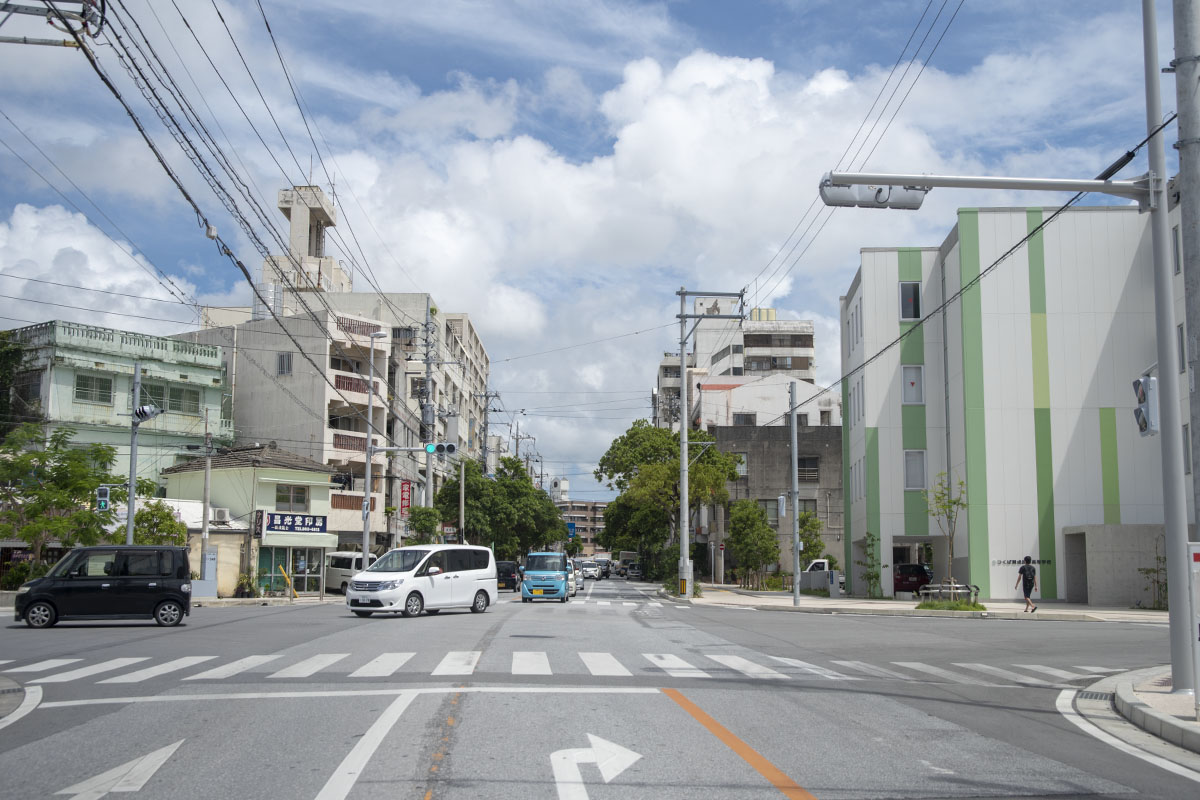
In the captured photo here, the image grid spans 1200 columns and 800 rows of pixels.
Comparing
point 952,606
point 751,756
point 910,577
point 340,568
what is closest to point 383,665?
point 751,756

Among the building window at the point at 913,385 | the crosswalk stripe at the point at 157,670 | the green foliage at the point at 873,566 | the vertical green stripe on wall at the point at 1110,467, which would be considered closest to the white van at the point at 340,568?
the green foliage at the point at 873,566

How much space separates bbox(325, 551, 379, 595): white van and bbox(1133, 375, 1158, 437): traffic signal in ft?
135

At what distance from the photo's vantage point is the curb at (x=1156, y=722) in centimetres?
894

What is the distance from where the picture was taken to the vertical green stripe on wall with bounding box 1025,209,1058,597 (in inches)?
1484

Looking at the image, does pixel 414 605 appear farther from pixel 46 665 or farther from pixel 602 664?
pixel 602 664

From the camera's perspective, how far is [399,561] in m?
27.7

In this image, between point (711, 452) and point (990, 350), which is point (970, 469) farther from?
point (711, 452)

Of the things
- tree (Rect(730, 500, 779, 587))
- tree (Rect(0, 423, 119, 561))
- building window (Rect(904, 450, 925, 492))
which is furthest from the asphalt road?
tree (Rect(730, 500, 779, 587))

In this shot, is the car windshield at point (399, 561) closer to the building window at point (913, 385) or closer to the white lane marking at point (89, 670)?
the white lane marking at point (89, 670)

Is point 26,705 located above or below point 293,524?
below

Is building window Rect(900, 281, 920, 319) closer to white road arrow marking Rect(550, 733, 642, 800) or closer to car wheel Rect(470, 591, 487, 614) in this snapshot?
car wheel Rect(470, 591, 487, 614)

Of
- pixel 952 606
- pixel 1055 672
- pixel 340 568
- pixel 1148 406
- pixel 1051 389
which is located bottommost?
pixel 952 606

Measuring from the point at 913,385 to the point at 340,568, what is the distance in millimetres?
27458

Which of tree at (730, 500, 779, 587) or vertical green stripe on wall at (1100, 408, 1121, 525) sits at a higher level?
vertical green stripe on wall at (1100, 408, 1121, 525)
